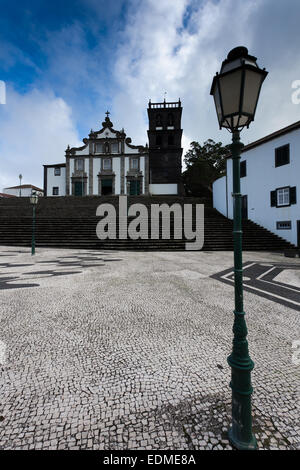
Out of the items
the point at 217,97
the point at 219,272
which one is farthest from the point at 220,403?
the point at 219,272

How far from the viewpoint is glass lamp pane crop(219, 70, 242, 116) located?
166 centimetres

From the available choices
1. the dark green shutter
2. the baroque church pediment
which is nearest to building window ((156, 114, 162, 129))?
the baroque church pediment

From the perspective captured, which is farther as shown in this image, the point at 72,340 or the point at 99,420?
the point at 72,340

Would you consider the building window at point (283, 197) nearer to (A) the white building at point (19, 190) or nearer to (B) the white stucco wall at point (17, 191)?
(A) the white building at point (19, 190)

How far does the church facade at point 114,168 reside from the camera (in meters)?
32.4

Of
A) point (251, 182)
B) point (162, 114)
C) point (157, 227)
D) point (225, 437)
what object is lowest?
point (225, 437)

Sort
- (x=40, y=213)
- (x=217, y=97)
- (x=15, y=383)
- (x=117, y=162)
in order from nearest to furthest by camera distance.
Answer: (x=217, y=97)
(x=15, y=383)
(x=40, y=213)
(x=117, y=162)

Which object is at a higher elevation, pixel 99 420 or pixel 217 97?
pixel 217 97

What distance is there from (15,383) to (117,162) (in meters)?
33.1

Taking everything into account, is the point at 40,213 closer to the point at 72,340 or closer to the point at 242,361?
the point at 72,340

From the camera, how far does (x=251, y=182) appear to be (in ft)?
60.7

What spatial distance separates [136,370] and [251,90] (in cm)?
285

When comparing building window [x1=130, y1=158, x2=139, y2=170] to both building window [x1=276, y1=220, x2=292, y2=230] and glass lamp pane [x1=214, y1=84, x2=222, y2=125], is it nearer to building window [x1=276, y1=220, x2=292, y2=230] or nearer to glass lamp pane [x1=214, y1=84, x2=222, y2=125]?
building window [x1=276, y1=220, x2=292, y2=230]

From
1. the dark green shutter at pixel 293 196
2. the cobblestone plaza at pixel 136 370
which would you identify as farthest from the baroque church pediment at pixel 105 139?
the cobblestone plaza at pixel 136 370
